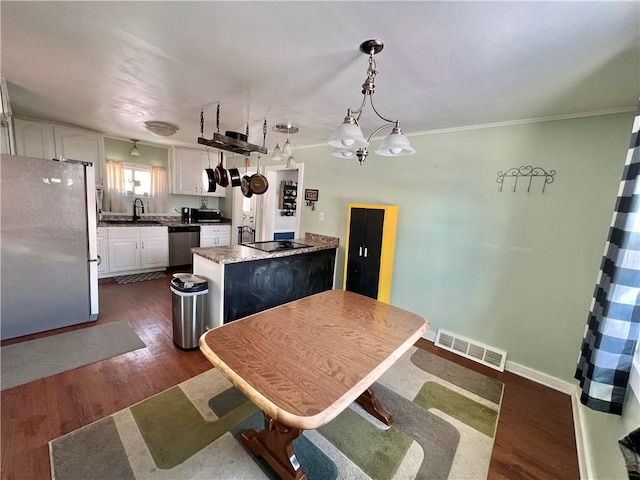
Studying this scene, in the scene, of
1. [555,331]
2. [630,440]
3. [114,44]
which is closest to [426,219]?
[555,331]

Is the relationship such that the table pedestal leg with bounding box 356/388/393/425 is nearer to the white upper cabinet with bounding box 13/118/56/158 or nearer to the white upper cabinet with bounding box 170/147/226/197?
the white upper cabinet with bounding box 170/147/226/197

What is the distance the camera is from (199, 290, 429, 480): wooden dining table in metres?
0.99

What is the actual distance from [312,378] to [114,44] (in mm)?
2109

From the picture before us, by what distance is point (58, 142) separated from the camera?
3.72 m

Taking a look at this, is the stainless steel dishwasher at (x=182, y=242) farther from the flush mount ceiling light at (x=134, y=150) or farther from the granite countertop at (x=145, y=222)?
the flush mount ceiling light at (x=134, y=150)

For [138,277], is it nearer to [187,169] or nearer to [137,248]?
[137,248]

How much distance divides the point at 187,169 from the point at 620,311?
18.9ft

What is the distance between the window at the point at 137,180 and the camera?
4.73 m

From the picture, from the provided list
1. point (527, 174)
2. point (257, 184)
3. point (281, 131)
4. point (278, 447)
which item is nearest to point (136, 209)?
point (257, 184)

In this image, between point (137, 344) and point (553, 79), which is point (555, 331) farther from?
point (137, 344)

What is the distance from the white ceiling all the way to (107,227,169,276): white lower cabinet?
2219 mm

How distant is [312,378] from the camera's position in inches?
A: 43.5

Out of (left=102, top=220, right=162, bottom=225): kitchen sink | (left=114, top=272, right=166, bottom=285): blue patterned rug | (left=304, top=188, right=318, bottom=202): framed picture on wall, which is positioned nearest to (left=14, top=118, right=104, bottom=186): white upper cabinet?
(left=102, top=220, right=162, bottom=225): kitchen sink

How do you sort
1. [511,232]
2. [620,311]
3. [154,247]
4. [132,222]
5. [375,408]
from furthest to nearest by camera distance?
[154,247], [132,222], [511,232], [375,408], [620,311]
